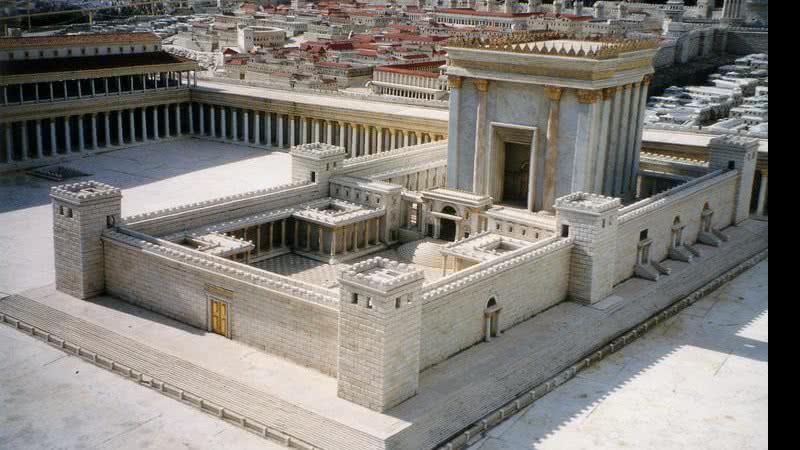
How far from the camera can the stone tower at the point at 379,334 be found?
87.6 feet

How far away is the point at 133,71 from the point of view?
72.1m

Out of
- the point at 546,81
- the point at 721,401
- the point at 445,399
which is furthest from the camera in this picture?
the point at 546,81

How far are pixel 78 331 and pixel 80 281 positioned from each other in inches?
138

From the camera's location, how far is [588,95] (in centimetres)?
4266

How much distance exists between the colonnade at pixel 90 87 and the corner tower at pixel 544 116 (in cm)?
3609

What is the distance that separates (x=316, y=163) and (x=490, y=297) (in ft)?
56.8

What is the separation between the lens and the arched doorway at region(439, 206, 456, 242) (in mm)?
45938

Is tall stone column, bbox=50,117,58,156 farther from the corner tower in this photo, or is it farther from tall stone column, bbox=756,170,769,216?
tall stone column, bbox=756,170,769,216

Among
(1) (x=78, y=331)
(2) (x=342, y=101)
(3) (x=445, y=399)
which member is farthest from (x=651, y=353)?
(2) (x=342, y=101)

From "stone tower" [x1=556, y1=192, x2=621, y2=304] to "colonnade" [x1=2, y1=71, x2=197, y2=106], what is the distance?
144 feet

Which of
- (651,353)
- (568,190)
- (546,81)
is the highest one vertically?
(546,81)

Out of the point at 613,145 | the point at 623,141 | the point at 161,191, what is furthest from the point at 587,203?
the point at 161,191

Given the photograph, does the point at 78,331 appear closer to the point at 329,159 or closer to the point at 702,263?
the point at 329,159

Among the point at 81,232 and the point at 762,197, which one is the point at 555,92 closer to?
the point at 762,197
